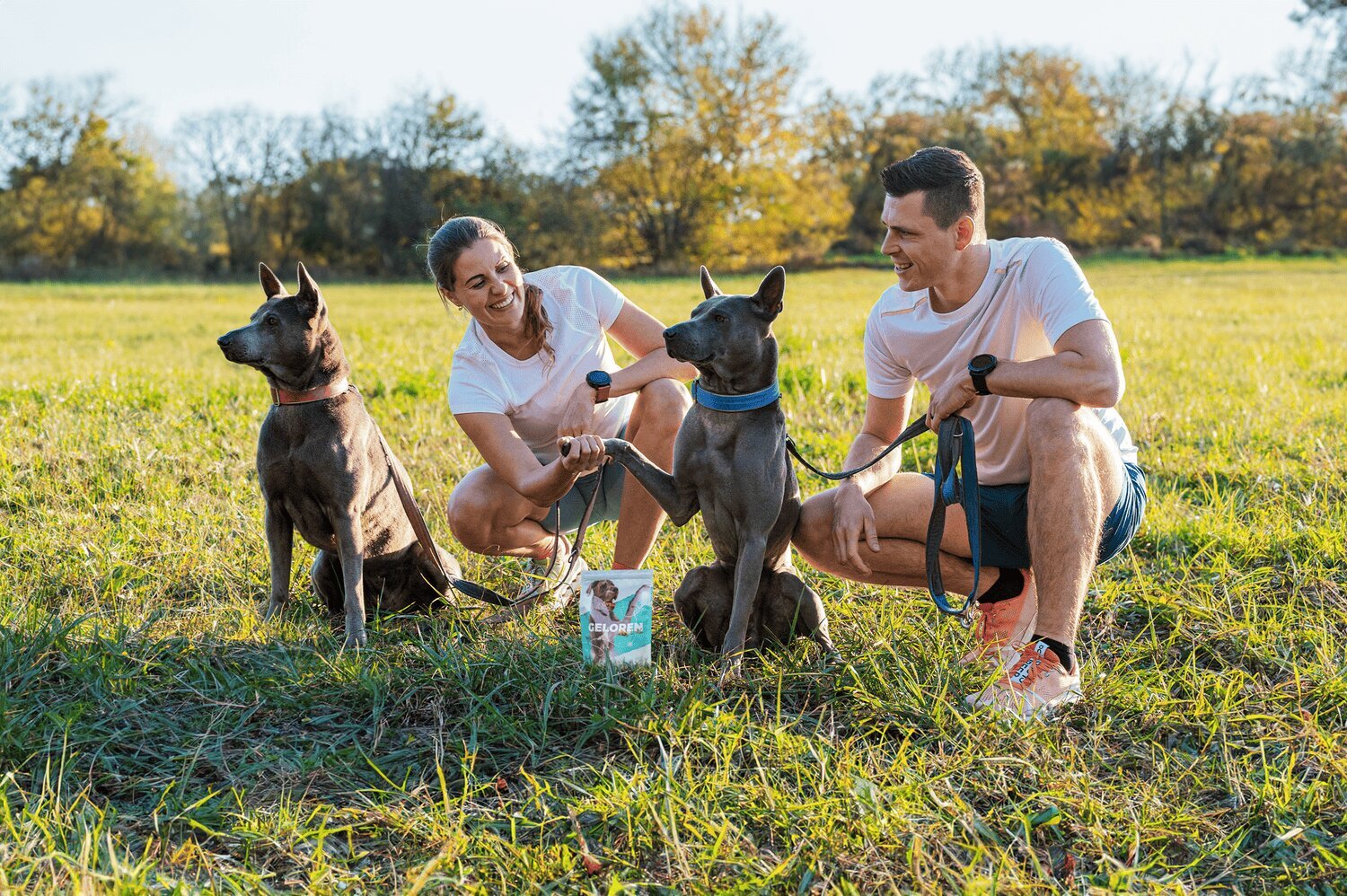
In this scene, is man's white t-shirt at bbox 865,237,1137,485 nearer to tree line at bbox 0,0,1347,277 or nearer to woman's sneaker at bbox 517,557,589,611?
woman's sneaker at bbox 517,557,589,611

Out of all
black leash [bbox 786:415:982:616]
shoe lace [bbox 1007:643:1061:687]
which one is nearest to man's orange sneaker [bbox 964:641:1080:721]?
shoe lace [bbox 1007:643:1061:687]

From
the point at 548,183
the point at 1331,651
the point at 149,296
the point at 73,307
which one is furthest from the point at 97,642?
the point at 548,183

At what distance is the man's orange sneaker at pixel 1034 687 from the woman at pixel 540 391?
1548 mm

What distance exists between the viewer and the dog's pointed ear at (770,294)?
9.96 feet

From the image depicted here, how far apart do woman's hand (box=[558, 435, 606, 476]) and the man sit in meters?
0.77

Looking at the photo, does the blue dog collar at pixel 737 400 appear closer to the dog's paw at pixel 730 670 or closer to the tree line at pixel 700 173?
the dog's paw at pixel 730 670

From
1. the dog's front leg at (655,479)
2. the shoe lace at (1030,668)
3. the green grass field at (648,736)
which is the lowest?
the green grass field at (648,736)

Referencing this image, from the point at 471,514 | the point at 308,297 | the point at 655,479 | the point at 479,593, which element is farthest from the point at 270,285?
the point at 655,479

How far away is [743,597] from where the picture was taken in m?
3.22

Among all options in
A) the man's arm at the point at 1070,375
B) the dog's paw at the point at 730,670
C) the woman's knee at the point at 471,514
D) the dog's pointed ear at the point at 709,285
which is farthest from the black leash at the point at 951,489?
the woman's knee at the point at 471,514

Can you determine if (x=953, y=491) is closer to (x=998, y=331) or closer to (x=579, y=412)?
(x=998, y=331)

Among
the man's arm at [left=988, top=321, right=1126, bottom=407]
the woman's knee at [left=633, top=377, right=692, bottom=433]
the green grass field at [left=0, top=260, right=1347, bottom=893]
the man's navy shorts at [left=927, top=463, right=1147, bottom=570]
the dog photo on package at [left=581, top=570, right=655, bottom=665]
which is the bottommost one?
the green grass field at [left=0, top=260, right=1347, bottom=893]

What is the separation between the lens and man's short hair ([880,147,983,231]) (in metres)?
3.38

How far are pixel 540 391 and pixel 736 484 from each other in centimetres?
128
